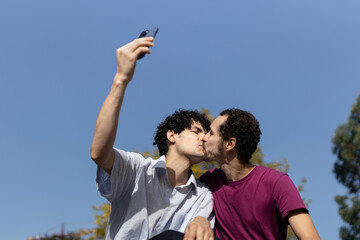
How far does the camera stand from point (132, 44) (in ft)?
9.21

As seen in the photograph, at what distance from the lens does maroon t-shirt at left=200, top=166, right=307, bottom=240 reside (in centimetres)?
325

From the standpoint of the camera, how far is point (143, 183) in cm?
333

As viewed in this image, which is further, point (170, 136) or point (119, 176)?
point (170, 136)

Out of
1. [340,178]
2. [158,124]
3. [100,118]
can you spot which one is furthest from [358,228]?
[100,118]

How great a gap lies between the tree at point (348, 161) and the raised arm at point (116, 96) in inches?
903

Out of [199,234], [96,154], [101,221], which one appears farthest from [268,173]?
[101,221]

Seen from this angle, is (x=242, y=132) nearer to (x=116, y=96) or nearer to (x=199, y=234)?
(x=199, y=234)

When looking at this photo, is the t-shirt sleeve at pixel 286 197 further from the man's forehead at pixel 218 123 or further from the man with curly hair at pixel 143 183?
the man's forehead at pixel 218 123

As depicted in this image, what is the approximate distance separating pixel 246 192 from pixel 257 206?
0.49 feet

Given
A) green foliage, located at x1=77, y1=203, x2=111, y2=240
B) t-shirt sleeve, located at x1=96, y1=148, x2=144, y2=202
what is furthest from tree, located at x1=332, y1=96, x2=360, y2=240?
t-shirt sleeve, located at x1=96, y1=148, x2=144, y2=202

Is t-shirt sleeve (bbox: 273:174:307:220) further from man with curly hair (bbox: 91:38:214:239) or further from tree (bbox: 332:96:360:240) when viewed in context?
tree (bbox: 332:96:360:240)

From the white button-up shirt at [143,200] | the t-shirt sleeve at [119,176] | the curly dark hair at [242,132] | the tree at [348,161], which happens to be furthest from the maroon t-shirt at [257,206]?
the tree at [348,161]

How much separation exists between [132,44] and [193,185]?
1473mm

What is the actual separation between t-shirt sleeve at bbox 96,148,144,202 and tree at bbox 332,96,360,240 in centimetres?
2241
